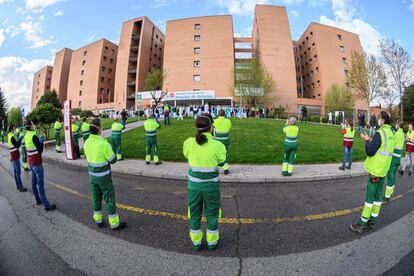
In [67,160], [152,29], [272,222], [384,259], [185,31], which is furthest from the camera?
[152,29]

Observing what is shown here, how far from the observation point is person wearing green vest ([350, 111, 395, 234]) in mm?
3463

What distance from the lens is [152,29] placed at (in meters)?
54.9

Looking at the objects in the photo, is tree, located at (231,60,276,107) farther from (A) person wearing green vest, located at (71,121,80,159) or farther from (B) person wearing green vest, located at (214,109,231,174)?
(B) person wearing green vest, located at (214,109,231,174)

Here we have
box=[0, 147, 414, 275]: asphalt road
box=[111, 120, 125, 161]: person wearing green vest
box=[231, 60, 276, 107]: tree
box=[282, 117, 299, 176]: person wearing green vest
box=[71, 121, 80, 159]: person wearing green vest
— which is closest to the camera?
box=[0, 147, 414, 275]: asphalt road

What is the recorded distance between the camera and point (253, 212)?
13.5 feet

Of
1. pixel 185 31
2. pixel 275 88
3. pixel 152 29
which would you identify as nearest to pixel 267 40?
pixel 275 88

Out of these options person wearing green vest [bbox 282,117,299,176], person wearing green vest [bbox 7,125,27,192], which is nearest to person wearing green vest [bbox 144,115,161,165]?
person wearing green vest [bbox 7,125,27,192]

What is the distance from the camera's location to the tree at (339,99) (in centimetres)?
4009

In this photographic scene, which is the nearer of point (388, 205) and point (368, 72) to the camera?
point (388, 205)

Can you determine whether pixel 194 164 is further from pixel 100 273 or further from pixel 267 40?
pixel 267 40

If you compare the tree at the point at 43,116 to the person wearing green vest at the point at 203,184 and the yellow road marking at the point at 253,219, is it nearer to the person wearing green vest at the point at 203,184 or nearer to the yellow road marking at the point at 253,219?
the yellow road marking at the point at 253,219

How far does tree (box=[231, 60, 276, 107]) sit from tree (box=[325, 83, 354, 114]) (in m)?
12.9

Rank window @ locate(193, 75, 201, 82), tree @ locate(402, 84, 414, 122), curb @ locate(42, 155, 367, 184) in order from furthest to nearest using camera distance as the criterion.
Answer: window @ locate(193, 75, 201, 82) → tree @ locate(402, 84, 414, 122) → curb @ locate(42, 155, 367, 184)

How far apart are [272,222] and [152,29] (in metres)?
61.8
